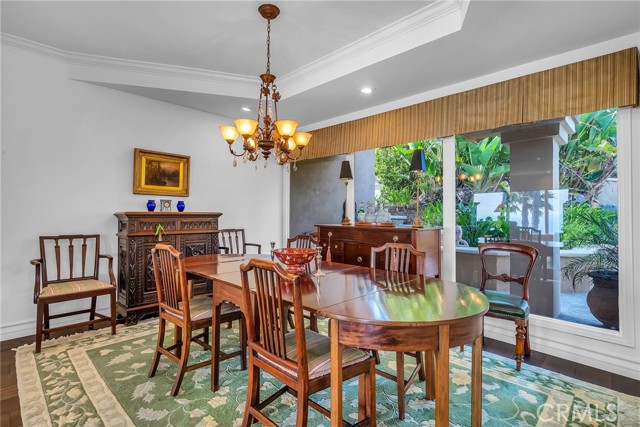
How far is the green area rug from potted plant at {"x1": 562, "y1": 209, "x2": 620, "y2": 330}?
73 cm

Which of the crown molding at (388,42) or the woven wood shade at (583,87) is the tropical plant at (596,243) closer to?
the woven wood shade at (583,87)

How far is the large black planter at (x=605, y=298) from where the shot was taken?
262cm

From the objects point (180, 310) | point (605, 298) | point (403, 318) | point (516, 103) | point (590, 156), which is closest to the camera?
point (403, 318)

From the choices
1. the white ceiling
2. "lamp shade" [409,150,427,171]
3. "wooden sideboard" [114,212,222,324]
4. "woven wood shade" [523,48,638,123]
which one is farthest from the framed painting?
"woven wood shade" [523,48,638,123]

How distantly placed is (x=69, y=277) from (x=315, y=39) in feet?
11.6

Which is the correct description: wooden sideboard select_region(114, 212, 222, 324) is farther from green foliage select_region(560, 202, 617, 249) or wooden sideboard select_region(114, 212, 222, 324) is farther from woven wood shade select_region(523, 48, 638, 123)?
green foliage select_region(560, 202, 617, 249)

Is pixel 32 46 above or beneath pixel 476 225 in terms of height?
above

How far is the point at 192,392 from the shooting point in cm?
217

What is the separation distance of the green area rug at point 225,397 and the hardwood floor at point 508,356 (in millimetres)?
48

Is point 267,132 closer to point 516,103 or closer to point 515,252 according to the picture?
point 516,103

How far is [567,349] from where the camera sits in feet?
9.02

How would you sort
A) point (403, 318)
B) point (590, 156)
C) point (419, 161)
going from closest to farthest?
point (403, 318)
point (590, 156)
point (419, 161)

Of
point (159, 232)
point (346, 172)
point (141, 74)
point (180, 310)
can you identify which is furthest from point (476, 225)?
point (141, 74)

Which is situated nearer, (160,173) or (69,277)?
(69,277)
